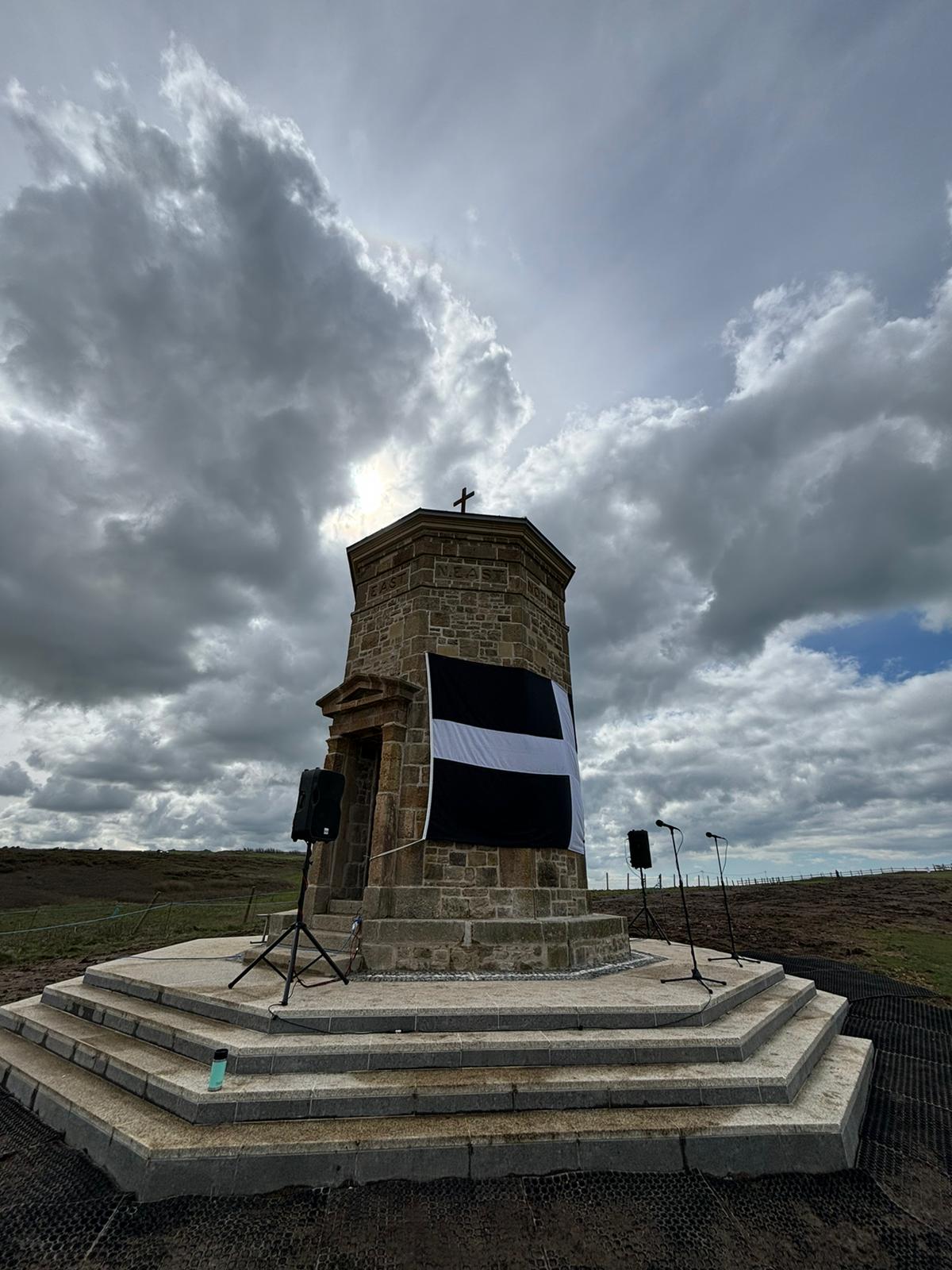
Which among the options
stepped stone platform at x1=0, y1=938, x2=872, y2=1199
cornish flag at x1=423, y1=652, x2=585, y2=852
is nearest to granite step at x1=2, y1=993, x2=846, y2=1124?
stepped stone platform at x1=0, y1=938, x2=872, y2=1199

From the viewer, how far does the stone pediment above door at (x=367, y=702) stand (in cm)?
942

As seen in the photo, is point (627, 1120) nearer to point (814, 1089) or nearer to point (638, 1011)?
point (638, 1011)

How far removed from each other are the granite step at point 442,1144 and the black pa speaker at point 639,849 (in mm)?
6637

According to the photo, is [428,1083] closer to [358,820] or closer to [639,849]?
[358,820]

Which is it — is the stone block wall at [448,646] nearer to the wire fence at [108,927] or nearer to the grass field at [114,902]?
the wire fence at [108,927]

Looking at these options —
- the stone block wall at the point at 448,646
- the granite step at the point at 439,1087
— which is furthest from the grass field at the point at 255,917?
the stone block wall at the point at 448,646

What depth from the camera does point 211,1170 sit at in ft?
12.3

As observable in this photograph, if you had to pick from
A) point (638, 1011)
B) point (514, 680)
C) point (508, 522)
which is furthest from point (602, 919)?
point (508, 522)

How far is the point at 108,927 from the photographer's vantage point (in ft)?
56.2

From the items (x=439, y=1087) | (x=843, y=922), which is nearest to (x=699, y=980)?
(x=439, y=1087)

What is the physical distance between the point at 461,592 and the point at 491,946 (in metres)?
6.13

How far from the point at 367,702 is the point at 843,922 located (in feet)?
69.7

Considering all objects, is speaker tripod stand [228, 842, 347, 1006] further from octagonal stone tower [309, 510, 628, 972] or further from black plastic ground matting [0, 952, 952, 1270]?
black plastic ground matting [0, 952, 952, 1270]

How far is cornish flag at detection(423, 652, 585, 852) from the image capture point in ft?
29.3
